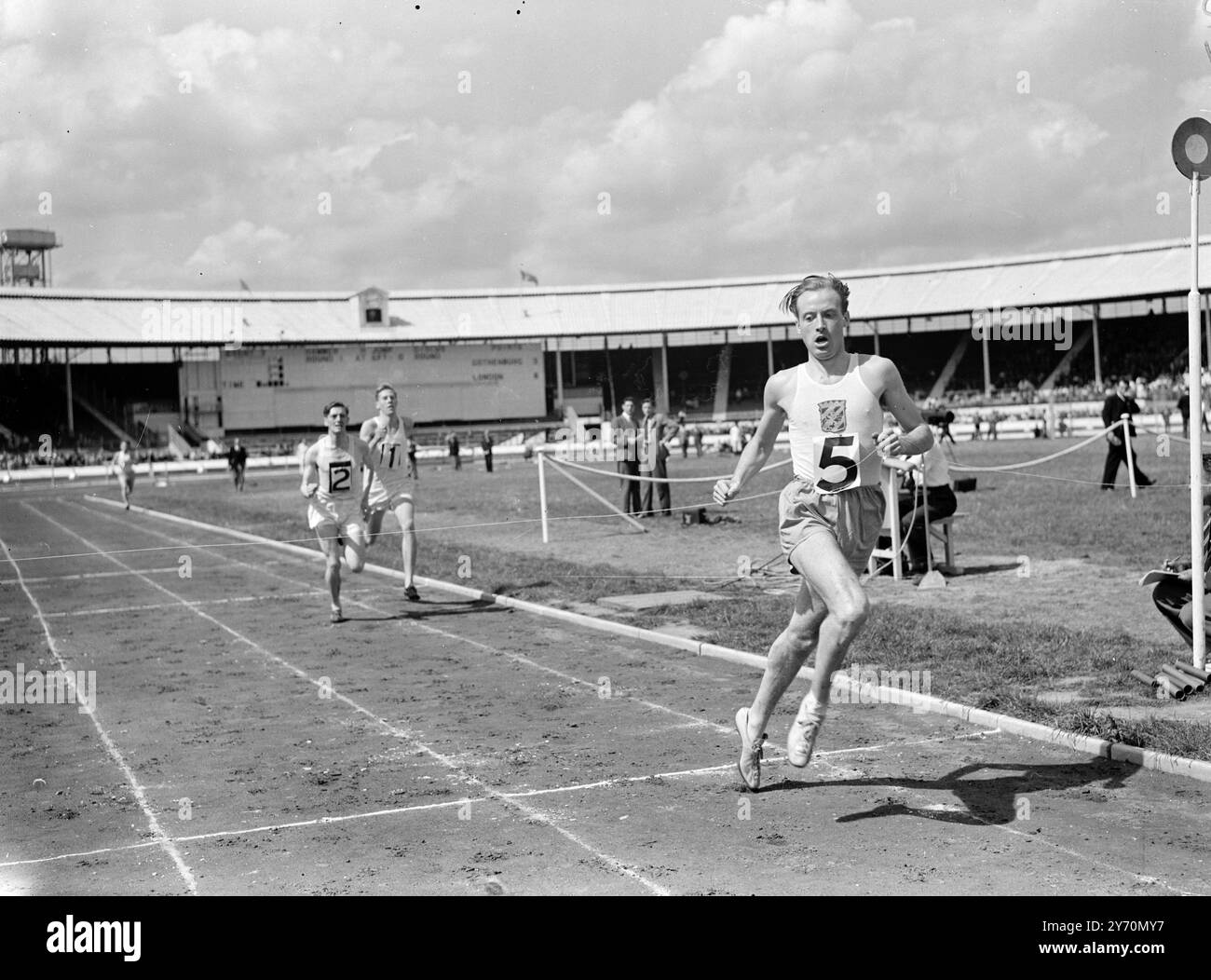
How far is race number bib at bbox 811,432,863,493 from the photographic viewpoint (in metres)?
5.66

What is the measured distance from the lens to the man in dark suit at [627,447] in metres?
20.6

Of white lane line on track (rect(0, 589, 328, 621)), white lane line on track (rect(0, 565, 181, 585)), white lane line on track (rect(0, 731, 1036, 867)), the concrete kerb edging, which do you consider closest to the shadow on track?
the concrete kerb edging

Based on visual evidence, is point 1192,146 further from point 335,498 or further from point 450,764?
point 335,498

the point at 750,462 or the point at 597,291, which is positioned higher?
the point at 597,291

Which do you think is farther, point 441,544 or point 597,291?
point 597,291

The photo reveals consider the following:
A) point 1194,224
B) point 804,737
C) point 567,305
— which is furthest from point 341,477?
point 567,305

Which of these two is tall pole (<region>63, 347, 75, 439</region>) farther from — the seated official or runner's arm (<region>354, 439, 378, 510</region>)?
the seated official

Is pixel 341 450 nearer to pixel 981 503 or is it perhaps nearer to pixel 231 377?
pixel 981 503

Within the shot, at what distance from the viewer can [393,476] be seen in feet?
42.6

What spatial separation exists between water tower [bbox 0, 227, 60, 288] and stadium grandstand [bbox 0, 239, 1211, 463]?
391 centimetres

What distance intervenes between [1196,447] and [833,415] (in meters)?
3.23

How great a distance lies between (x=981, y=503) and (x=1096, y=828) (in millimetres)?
16619

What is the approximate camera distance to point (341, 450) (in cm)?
1217
